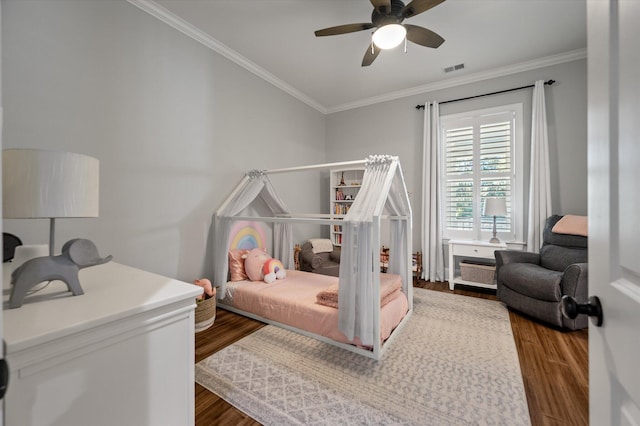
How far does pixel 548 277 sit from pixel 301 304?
2.29 meters

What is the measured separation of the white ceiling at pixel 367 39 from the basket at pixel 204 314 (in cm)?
269

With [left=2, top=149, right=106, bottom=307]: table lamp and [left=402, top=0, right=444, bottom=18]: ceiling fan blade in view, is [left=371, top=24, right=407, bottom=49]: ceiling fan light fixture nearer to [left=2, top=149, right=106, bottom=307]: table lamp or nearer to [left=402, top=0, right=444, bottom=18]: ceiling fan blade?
[left=402, top=0, right=444, bottom=18]: ceiling fan blade

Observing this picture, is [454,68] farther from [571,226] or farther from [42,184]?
[42,184]

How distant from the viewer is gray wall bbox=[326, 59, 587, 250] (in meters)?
3.26

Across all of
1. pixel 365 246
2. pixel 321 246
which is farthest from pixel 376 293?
pixel 321 246

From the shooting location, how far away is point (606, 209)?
0.64m

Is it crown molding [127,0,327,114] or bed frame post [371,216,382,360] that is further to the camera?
crown molding [127,0,327,114]

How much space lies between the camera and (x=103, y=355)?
832 millimetres

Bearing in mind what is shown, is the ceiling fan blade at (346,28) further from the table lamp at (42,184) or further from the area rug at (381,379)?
the area rug at (381,379)

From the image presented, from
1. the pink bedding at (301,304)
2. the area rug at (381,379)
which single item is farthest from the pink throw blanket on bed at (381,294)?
the area rug at (381,379)

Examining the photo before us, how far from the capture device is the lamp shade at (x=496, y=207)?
344cm

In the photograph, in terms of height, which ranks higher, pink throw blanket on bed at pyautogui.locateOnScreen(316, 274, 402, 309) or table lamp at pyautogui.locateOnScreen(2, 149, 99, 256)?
table lamp at pyautogui.locateOnScreen(2, 149, 99, 256)

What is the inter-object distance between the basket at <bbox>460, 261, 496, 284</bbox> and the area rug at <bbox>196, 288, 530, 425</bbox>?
1037 millimetres

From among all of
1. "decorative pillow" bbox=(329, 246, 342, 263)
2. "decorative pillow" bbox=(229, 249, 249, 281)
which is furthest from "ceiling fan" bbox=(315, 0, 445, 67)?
"decorative pillow" bbox=(329, 246, 342, 263)
